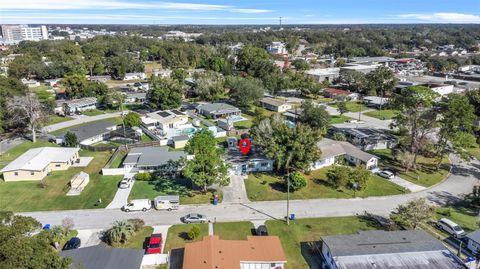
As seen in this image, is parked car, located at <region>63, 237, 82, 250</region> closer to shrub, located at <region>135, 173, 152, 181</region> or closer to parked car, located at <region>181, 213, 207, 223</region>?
parked car, located at <region>181, 213, 207, 223</region>

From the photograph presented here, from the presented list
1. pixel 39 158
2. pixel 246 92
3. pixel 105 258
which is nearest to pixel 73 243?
pixel 105 258

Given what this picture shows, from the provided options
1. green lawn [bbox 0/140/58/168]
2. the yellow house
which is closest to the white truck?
the yellow house

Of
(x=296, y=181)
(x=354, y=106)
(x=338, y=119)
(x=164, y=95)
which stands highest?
(x=164, y=95)

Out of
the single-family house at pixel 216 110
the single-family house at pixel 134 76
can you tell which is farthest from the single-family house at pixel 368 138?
the single-family house at pixel 134 76

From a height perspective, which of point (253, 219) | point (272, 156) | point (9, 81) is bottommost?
point (253, 219)

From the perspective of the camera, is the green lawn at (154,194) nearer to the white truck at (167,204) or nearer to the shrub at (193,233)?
the white truck at (167,204)

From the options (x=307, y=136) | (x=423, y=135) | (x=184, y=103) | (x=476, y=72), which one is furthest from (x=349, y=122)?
(x=476, y=72)

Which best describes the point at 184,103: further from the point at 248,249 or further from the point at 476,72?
the point at 476,72

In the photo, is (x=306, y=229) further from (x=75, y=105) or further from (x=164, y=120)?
(x=75, y=105)
